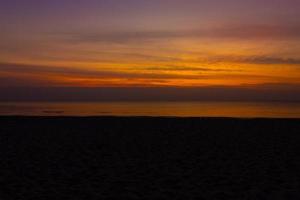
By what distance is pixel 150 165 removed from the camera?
489 inches

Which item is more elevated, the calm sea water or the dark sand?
the dark sand

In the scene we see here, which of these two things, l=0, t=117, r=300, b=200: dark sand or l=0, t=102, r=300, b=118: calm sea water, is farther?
l=0, t=102, r=300, b=118: calm sea water

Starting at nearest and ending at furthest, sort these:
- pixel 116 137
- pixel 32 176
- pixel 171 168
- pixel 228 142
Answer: pixel 32 176 < pixel 171 168 < pixel 228 142 < pixel 116 137

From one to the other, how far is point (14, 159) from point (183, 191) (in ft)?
21.7

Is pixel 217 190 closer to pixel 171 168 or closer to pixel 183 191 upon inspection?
pixel 183 191

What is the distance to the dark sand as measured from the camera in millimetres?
8938

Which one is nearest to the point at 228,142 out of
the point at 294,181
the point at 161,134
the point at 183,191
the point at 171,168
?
the point at 161,134

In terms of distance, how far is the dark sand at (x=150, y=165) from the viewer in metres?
8.94

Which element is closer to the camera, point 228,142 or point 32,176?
point 32,176

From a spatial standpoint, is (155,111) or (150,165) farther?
(155,111)

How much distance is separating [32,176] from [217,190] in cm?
476

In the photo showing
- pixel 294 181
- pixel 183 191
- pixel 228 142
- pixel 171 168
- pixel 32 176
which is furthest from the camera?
pixel 228 142

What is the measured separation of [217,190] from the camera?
9039 millimetres

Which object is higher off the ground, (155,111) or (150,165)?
(150,165)
